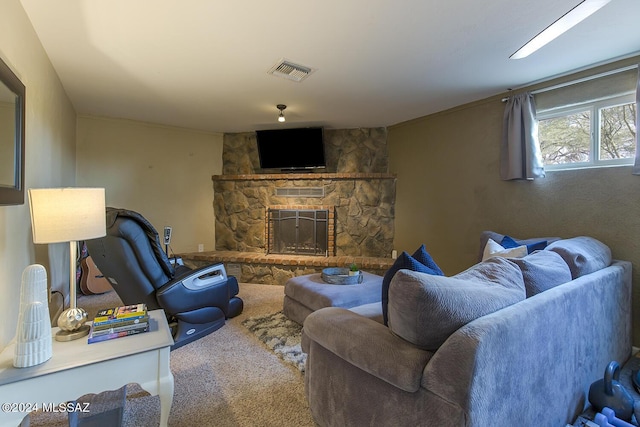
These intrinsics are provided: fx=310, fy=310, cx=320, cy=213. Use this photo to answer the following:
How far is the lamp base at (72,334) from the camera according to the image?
1413 millimetres

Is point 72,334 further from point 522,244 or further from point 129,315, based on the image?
point 522,244

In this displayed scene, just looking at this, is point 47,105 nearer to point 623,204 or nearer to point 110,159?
point 110,159

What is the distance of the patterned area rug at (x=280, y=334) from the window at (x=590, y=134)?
9.18ft

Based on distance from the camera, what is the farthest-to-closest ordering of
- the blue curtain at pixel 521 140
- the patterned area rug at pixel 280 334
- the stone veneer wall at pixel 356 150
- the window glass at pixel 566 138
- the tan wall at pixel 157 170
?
the stone veneer wall at pixel 356 150 < the tan wall at pixel 157 170 < the blue curtain at pixel 521 140 < the window glass at pixel 566 138 < the patterned area rug at pixel 280 334

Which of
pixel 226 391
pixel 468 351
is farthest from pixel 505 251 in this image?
pixel 226 391

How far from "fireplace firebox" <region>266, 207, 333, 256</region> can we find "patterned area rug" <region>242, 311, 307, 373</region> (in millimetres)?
1532

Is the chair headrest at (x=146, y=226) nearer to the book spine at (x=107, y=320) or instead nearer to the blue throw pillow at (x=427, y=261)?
the book spine at (x=107, y=320)

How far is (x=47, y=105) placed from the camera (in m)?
2.39

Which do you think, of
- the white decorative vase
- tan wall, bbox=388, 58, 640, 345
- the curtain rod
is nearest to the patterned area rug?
the white decorative vase

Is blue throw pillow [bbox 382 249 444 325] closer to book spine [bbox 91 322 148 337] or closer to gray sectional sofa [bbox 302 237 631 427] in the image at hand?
gray sectional sofa [bbox 302 237 631 427]

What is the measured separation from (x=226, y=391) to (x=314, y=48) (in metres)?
2.37

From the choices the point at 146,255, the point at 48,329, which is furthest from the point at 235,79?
the point at 48,329

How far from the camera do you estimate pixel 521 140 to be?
2.95 meters

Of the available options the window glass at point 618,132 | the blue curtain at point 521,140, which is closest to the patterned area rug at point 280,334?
the blue curtain at point 521,140
